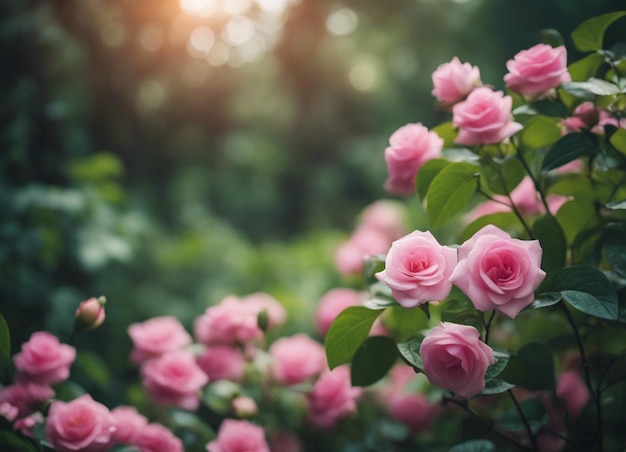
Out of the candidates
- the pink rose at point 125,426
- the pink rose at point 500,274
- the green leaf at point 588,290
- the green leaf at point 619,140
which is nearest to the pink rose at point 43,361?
the pink rose at point 125,426

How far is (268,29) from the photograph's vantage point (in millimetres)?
3426

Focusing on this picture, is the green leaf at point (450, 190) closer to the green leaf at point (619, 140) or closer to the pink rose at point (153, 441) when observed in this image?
the green leaf at point (619, 140)

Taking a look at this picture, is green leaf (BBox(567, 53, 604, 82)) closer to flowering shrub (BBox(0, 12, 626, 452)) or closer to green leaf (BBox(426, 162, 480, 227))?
flowering shrub (BBox(0, 12, 626, 452))

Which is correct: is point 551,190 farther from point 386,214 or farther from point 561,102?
point 386,214

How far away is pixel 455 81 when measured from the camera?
2.65ft

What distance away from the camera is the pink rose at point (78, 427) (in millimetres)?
770

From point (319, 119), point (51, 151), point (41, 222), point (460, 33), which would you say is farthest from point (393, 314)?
point (319, 119)

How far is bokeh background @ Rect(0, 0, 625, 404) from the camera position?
4.83 ft

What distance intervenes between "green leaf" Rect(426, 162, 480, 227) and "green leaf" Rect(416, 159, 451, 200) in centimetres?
5

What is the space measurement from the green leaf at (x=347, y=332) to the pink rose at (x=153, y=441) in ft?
1.18

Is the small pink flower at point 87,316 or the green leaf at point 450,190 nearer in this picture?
the green leaf at point 450,190

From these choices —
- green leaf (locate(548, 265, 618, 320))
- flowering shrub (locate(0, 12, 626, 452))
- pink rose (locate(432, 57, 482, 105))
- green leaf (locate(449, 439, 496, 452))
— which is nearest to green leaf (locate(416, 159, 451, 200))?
flowering shrub (locate(0, 12, 626, 452))

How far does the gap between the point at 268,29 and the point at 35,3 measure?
193 cm

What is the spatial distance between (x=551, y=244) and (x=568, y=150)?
15 centimetres
